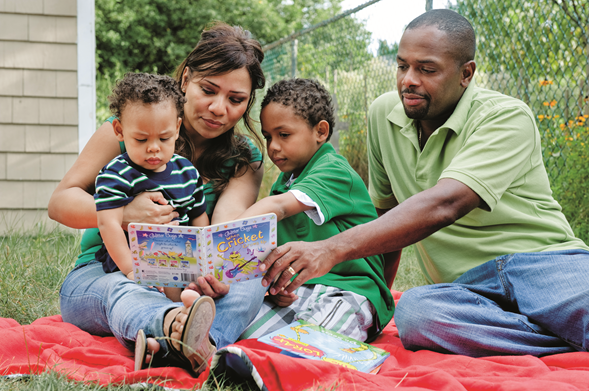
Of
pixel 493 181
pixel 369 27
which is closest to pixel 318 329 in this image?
pixel 493 181

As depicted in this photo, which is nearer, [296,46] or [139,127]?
[139,127]

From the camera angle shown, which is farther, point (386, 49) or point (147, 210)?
point (386, 49)

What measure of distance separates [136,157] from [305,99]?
0.93 m

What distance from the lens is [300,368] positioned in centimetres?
185

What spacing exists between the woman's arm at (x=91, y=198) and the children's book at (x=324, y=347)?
28.0 inches

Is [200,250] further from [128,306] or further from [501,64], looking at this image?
[501,64]

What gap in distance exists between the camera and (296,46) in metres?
8.00

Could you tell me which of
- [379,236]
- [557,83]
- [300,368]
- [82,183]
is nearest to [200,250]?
[300,368]

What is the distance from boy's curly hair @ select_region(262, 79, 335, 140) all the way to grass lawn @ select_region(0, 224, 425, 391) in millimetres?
1444

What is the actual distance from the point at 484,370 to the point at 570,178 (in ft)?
8.66

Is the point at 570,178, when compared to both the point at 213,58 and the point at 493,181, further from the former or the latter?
the point at 213,58

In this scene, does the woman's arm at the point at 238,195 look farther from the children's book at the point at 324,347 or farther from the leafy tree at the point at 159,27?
the leafy tree at the point at 159,27

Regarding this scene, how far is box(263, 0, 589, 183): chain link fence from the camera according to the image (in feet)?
14.9

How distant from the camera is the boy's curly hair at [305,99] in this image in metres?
2.75
